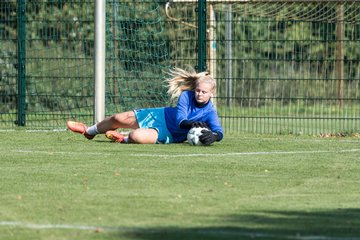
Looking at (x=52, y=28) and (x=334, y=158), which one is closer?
(x=334, y=158)

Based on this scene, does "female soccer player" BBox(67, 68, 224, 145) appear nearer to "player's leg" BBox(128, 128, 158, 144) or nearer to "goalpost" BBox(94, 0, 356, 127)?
"player's leg" BBox(128, 128, 158, 144)

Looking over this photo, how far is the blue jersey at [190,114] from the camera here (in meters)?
12.8

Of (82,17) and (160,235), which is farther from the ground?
(82,17)

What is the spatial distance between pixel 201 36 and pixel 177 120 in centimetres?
319

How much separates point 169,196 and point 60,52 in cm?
980

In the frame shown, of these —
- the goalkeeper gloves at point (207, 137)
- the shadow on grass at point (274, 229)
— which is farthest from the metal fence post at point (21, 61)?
the shadow on grass at point (274, 229)

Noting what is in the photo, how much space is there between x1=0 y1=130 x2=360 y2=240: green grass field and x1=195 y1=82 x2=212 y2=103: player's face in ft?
1.99

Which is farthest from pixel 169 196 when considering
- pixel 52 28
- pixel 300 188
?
pixel 52 28

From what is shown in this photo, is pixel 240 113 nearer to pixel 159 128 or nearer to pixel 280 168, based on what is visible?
pixel 159 128

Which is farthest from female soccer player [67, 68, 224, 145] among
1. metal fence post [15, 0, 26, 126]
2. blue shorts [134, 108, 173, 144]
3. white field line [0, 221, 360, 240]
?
white field line [0, 221, 360, 240]

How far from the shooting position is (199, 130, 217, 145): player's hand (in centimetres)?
1247

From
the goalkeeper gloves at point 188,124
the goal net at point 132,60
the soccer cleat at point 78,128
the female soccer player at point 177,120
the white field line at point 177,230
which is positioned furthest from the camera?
the goal net at point 132,60

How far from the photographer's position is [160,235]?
6.37 metres

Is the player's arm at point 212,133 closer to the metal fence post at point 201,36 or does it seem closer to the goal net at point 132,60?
the metal fence post at point 201,36
